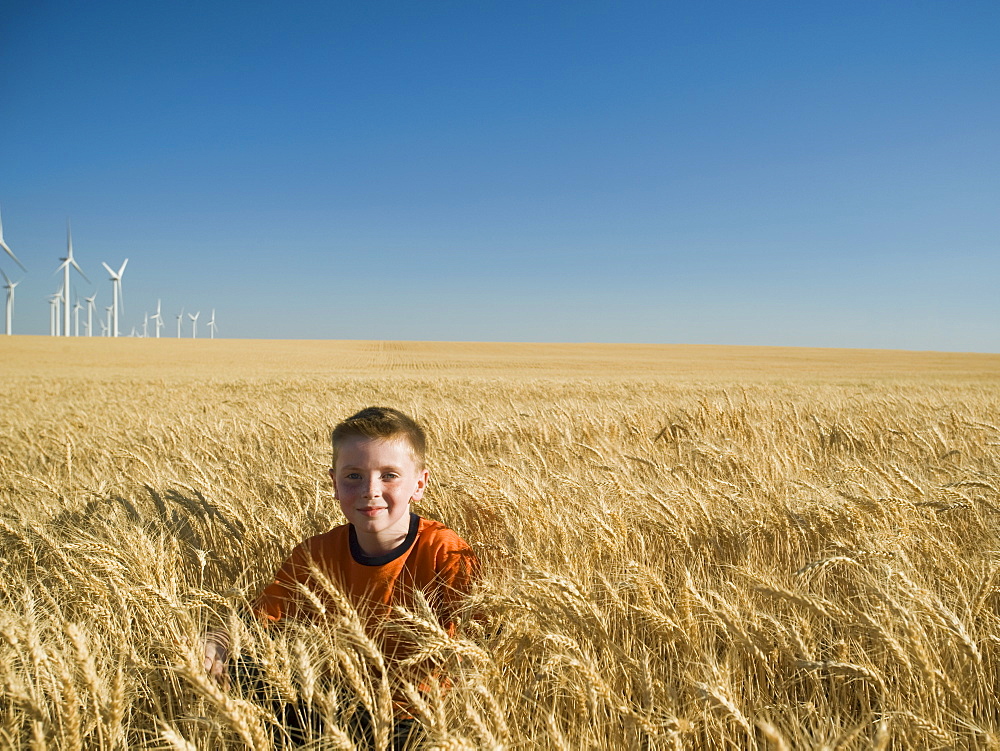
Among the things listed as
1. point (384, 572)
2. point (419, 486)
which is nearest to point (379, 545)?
point (384, 572)

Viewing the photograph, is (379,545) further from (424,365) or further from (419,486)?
(424,365)

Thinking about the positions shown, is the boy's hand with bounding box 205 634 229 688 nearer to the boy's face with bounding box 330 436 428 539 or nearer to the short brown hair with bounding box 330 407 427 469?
the boy's face with bounding box 330 436 428 539

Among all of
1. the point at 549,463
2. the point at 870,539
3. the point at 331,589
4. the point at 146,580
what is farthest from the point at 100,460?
the point at 870,539

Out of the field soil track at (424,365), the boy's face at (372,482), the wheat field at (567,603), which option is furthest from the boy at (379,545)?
the field soil track at (424,365)

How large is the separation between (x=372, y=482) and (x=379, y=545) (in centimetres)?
32

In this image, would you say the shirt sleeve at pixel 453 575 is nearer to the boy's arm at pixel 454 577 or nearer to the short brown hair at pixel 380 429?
the boy's arm at pixel 454 577

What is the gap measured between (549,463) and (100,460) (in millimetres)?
3673

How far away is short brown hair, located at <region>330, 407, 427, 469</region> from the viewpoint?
212cm

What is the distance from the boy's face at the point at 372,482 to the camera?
206 centimetres

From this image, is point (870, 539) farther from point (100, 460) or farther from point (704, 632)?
point (100, 460)

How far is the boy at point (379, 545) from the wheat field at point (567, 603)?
19 centimetres

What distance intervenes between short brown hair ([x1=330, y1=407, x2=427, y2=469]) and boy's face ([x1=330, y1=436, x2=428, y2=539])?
2 cm

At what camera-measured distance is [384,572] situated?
2.15 metres

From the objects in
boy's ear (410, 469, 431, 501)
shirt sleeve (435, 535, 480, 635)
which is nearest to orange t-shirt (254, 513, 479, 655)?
shirt sleeve (435, 535, 480, 635)
